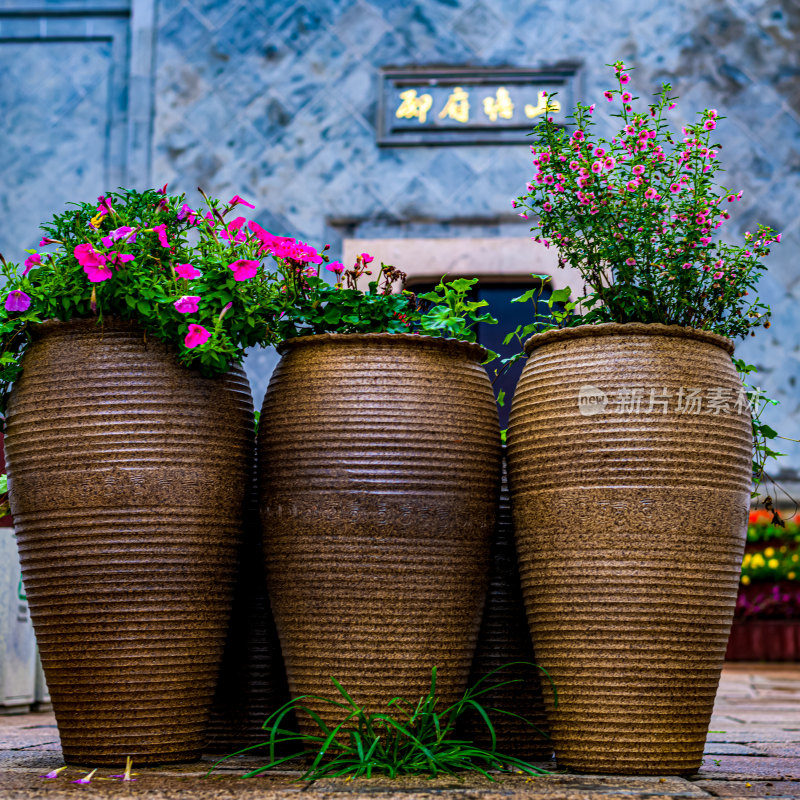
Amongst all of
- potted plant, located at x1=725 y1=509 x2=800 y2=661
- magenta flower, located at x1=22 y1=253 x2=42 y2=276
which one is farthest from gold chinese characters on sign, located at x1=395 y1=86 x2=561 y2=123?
magenta flower, located at x1=22 y1=253 x2=42 y2=276

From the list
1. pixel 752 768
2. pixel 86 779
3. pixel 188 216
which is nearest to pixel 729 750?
pixel 752 768

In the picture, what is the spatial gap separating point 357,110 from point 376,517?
13.5 feet

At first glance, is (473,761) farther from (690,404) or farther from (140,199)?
(140,199)

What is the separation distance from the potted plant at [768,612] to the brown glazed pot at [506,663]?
402 cm

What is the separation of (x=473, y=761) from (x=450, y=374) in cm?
67

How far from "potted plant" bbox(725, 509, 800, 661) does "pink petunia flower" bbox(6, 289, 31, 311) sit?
4.67 metres

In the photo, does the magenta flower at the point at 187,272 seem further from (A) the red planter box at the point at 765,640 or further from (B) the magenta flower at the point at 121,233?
(A) the red planter box at the point at 765,640

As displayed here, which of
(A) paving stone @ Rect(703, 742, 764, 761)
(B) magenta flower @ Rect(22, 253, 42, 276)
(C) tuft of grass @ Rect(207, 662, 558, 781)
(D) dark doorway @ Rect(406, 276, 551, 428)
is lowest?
(A) paving stone @ Rect(703, 742, 764, 761)

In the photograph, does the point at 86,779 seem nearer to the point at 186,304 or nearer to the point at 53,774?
the point at 53,774

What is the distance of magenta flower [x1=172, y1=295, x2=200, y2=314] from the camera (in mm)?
1590

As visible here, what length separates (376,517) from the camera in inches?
61.7

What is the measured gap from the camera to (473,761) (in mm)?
1659

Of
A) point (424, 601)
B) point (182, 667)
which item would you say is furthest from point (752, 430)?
point (182, 667)

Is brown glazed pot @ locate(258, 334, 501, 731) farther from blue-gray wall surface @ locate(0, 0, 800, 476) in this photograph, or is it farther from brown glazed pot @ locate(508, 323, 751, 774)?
blue-gray wall surface @ locate(0, 0, 800, 476)
